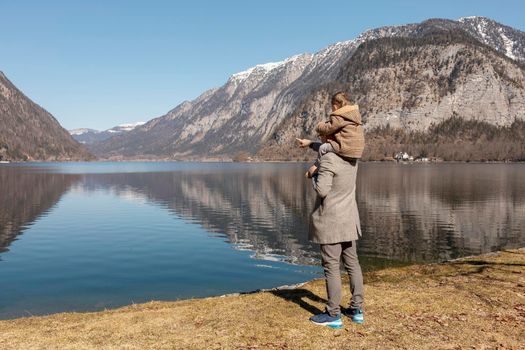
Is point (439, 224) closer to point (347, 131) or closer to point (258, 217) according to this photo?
point (258, 217)

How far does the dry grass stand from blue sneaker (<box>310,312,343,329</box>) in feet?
0.61

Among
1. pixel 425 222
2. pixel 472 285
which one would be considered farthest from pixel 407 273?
pixel 425 222

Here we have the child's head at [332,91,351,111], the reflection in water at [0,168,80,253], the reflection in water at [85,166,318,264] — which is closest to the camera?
the child's head at [332,91,351,111]

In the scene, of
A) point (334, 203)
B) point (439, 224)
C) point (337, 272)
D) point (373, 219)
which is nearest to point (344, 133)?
point (334, 203)

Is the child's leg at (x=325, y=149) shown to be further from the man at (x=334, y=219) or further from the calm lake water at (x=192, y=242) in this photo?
the calm lake water at (x=192, y=242)

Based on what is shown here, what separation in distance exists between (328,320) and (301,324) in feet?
2.18

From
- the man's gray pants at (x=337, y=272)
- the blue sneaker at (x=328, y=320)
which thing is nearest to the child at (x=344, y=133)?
the man's gray pants at (x=337, y=272)

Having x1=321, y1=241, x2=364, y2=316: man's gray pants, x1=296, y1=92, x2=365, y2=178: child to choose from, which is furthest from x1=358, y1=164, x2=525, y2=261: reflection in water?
x1=296, y1=92, x2=365, y2=178: child

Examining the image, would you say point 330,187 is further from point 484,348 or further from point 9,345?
point 9,345

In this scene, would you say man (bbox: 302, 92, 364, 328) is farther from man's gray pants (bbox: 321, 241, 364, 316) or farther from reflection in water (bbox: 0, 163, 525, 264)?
reflection in water (bbox: 0, 163, 525, 264)

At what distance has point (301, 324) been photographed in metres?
10.6

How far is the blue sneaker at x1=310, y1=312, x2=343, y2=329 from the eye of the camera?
10.4 meters

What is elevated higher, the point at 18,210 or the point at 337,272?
the point at 337,272

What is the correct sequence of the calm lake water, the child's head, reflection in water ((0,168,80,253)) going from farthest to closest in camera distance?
reflection in water ((0,168,80,253)), the calm lake water, the child's head
